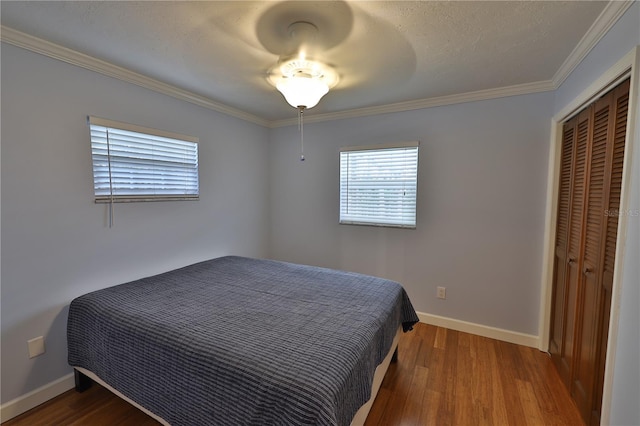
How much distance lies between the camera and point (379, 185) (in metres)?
3.05

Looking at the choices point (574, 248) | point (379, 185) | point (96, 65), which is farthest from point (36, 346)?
point (574, 248)

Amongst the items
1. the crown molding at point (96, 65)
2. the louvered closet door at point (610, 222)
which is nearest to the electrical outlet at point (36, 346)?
the crown molding at point (96, 65)

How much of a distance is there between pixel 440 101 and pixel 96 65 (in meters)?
2.82

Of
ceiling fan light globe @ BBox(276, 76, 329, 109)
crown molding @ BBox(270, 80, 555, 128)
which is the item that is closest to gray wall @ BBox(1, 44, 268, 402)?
ceiling fan light globe @ BBox(276, 76, 329, 109)

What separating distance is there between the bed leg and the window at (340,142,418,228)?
2546 mm

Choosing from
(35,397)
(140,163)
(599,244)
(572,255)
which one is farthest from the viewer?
(140,163)

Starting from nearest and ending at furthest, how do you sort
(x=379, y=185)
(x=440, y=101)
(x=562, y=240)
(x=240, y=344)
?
(x=240, y=344) → (x=562, y=240) → (x=440, y=101) → (x=379, y=185)

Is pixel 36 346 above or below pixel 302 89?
below

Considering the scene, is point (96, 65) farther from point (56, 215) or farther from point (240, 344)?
point (240, 344)

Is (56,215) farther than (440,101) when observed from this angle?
No

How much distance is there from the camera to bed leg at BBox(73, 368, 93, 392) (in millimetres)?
1925

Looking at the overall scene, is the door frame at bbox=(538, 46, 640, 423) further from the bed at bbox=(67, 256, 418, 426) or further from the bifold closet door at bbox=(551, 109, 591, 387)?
the bed at bbox=(67, 256, 418, 426)

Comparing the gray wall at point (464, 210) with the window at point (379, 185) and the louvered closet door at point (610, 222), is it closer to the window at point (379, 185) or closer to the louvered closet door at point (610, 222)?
the window at point (379, 185)

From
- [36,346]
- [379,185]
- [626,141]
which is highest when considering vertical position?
[626,141]
